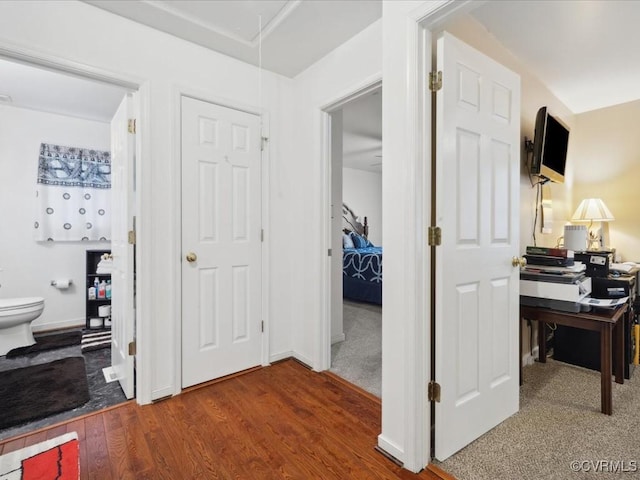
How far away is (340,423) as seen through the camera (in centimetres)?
188

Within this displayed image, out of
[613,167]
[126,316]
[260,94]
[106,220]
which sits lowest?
[126,316]

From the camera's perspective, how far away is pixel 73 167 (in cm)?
374

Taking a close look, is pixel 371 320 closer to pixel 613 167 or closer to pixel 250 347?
pixel 250 347

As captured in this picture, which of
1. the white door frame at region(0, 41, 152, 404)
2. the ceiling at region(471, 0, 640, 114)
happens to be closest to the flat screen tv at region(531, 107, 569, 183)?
the ceiling at region(471, 0, 640, 114)

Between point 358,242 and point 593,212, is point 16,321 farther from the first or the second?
point 593,212

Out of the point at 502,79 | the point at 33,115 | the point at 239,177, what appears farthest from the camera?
the point at 33,115

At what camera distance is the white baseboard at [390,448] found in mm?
1551

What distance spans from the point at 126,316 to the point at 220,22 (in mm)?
1978

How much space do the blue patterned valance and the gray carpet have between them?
332cm

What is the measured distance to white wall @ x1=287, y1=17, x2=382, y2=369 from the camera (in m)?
2.33

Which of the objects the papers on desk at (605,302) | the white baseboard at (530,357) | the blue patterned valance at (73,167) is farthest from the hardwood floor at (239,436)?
the blue patterned valance at (73,167)

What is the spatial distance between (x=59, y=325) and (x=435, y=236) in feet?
13.7

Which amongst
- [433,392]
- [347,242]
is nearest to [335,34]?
[433,392]

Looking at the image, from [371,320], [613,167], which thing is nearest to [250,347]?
[371,320]
